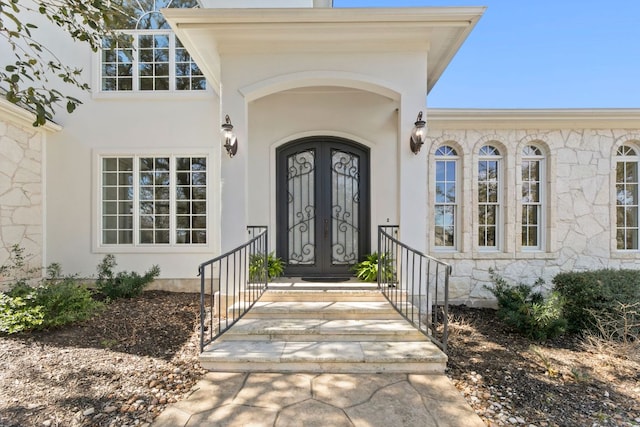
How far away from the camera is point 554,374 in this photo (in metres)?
3.27

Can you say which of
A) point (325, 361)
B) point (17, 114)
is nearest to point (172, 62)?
point (17, 114)

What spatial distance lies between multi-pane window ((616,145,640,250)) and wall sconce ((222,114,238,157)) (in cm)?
730

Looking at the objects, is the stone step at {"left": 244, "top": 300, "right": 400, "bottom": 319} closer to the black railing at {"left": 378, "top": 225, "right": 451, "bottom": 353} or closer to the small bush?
the black railing at {"left": 378, "top": 225, "right": 451, "bottom": 353}

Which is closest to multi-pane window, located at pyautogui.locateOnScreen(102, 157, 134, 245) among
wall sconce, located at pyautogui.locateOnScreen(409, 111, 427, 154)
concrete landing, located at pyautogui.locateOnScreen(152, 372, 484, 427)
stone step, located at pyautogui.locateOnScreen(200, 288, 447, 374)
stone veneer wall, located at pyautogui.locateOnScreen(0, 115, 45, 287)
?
stone veneer wall, located at pyautogui.locateOnScreen(0, 115, 45, 287)

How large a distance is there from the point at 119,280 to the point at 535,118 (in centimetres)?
839

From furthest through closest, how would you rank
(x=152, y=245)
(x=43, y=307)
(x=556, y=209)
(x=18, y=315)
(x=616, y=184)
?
(x=152, y=245) → (x=616, y=184) → (x=556, y=209) → (x=43, y=307) → (x=18, y=315)

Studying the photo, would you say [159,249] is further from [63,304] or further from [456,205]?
[456,205]

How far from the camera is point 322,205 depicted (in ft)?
18.1

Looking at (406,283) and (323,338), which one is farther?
(406,283)

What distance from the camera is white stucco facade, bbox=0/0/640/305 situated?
4406 millimetres

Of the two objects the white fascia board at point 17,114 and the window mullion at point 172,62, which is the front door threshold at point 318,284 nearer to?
the window mullion at point 172,62

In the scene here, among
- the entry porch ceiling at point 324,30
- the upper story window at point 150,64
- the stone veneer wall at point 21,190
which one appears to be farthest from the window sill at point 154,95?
the entry porch ceiling at point 324,30

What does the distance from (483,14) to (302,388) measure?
15.9 ft

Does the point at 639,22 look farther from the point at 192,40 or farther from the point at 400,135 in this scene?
the point at 192,40
